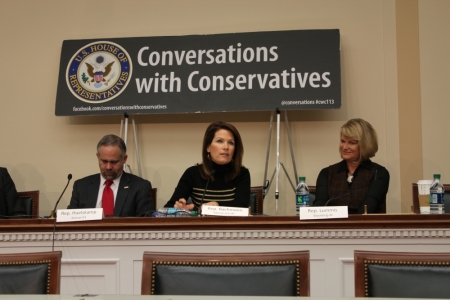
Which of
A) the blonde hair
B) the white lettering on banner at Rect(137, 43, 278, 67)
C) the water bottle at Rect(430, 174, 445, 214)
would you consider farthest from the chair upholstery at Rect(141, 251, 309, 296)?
the white lettering on banner at Rect(137, 43, 278, 67)

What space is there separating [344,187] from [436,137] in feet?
4.96

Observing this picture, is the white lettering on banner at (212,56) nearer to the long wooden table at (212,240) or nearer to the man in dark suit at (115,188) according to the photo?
the man in dark suit at (115,188)

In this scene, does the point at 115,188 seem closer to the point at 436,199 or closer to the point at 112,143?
the point at 112,143

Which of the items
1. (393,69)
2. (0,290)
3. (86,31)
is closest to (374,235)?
(0,290)

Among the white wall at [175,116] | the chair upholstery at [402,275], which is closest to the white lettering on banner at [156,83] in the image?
the white wall at [175,116]

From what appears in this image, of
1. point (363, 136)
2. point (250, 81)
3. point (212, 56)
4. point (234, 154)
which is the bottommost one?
point (234, 154)

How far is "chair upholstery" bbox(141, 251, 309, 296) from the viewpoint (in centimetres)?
171

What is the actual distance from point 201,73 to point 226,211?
2.40 m

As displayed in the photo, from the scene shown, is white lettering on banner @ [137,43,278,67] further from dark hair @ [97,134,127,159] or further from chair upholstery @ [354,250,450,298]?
chair upholstery @ [354,250,450,298]

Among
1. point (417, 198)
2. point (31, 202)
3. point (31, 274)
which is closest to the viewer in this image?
point (31, 274)

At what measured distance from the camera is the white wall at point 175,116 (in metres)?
5.03

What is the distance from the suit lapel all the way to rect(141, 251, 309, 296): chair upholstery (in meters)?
1.99

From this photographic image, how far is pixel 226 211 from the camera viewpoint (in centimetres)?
281

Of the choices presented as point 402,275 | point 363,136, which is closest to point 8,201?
point 363,136
